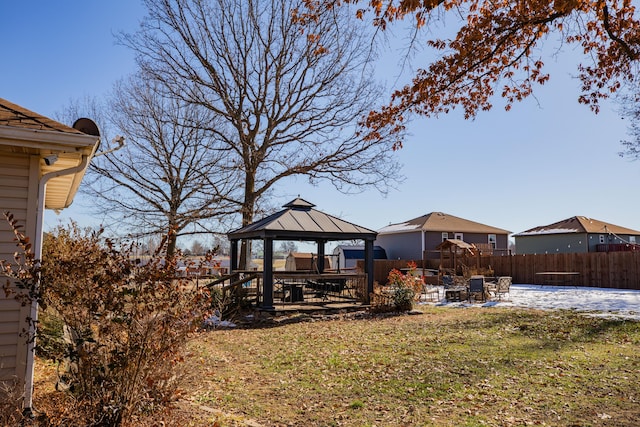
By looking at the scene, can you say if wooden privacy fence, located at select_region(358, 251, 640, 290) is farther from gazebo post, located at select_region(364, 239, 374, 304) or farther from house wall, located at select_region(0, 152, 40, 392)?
house wall, located at select_region(0, 152, 40, 392)

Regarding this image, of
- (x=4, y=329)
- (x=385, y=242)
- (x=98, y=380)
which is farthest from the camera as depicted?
(x=385, y=242)

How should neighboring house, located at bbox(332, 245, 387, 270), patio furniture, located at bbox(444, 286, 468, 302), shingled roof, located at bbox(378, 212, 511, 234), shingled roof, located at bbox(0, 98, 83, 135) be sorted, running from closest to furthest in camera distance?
shingled roof, located at bbox(0, 98, 83, 135) → patio furniture, located at bbox(444, 286, 468, 302) → shingled roof, located at bbox(378, 212, 511, 234) → neighboring house, located at bbox(332, 245, 387, 270)

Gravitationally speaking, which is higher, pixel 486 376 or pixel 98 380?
pixel 98 380

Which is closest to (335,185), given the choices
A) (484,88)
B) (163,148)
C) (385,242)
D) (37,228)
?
(163,148)

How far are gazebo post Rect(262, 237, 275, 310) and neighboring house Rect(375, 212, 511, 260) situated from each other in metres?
22.2

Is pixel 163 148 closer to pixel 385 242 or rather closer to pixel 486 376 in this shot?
pixel 486 376

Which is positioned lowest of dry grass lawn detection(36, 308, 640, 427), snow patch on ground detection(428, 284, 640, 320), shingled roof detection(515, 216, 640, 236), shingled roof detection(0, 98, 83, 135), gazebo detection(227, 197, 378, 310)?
dry grass lawn detection(36, 308, 640, 427)

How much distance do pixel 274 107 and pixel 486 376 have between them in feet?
54.7

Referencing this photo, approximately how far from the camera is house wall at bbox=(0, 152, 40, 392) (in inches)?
180

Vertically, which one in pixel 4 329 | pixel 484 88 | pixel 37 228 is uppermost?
pixel 484 88

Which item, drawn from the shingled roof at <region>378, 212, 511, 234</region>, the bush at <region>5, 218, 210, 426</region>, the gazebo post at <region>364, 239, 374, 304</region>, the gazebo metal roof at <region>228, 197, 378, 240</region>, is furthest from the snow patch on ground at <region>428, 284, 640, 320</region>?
the shingled roof at <region>378, 212, 511, 234</region>

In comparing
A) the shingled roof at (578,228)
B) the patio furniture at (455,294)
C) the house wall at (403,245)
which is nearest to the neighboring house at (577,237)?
the shingled roof at (578,228)

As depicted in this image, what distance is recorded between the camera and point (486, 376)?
685 cm

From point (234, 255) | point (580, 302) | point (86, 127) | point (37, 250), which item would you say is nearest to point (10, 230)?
point (37, 250)
